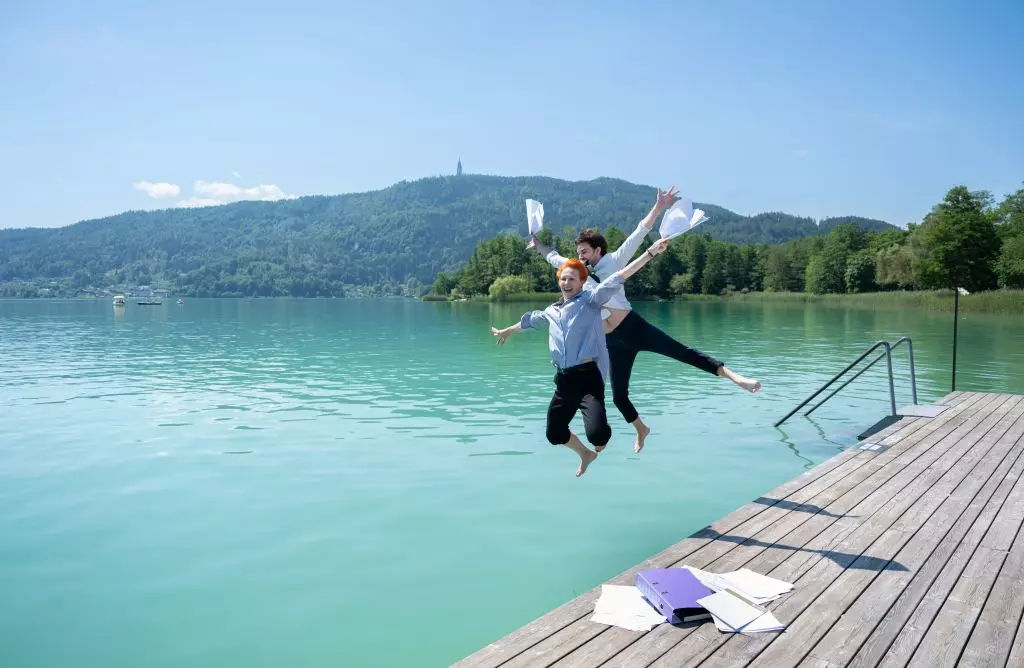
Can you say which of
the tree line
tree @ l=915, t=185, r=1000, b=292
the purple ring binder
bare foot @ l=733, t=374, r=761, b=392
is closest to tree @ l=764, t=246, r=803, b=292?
the tree line

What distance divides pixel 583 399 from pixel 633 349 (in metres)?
1.53

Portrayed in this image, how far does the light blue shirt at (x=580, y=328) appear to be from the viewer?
20.4 feet

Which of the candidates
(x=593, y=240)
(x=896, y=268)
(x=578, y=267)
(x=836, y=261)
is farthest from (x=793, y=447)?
(x=836, y=261)

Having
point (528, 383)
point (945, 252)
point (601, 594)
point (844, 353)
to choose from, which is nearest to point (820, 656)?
point (601, 594)

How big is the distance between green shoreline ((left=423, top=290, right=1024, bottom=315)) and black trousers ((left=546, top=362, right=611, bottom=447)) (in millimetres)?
55832

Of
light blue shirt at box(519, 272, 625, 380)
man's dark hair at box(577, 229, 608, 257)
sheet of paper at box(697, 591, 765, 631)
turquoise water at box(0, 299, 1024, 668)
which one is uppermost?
man's dark hair at box(577, 229, 608, 257)

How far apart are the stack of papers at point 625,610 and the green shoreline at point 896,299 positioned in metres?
57.3

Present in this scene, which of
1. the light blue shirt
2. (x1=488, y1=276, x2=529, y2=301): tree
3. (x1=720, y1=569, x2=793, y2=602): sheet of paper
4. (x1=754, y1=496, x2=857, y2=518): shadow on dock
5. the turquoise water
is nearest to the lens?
(x1=720, y1=569, x2=793, y2=602): sheet of paper

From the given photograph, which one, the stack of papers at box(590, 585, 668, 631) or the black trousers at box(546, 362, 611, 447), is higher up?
the black trousers at box(546, 362, 611, 447)

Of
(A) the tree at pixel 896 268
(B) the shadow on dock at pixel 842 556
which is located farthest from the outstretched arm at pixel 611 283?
(A) the tree at pixel 896 268

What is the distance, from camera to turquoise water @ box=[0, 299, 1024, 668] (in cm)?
585

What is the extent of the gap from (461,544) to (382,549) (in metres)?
0.82

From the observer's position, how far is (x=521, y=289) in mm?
116938

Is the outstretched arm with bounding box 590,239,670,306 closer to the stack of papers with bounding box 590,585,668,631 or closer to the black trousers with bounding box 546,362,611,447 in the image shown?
the black trousers with bounding box 546,362,611,447
